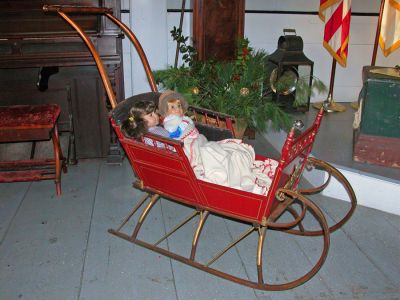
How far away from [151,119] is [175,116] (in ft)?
0.42

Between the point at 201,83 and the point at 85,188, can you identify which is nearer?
the point at 85,188

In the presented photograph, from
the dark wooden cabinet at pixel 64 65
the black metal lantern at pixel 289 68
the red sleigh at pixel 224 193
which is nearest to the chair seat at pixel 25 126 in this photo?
the dark wooden cabinet at pixel 64 65

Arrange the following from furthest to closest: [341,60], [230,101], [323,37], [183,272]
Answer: [323,37] < [341,60] < [230,101] < [183,272]

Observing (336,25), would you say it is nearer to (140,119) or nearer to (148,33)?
(148,33)

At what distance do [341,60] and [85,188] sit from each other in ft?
8.25

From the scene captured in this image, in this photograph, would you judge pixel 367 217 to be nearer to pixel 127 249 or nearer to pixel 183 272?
pixel 183 272

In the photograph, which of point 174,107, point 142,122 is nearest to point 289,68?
point 174,107

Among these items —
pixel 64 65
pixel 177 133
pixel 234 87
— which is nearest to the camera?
pixel 177 133

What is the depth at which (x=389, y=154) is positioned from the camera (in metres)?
2.82

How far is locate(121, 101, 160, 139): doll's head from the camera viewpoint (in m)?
2.12

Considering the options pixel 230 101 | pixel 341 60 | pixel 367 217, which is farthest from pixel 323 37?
pixel 367 217

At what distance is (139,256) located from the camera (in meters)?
2.26

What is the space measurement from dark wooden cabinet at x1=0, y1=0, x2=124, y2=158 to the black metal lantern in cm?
134

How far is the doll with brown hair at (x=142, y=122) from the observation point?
2123mm
